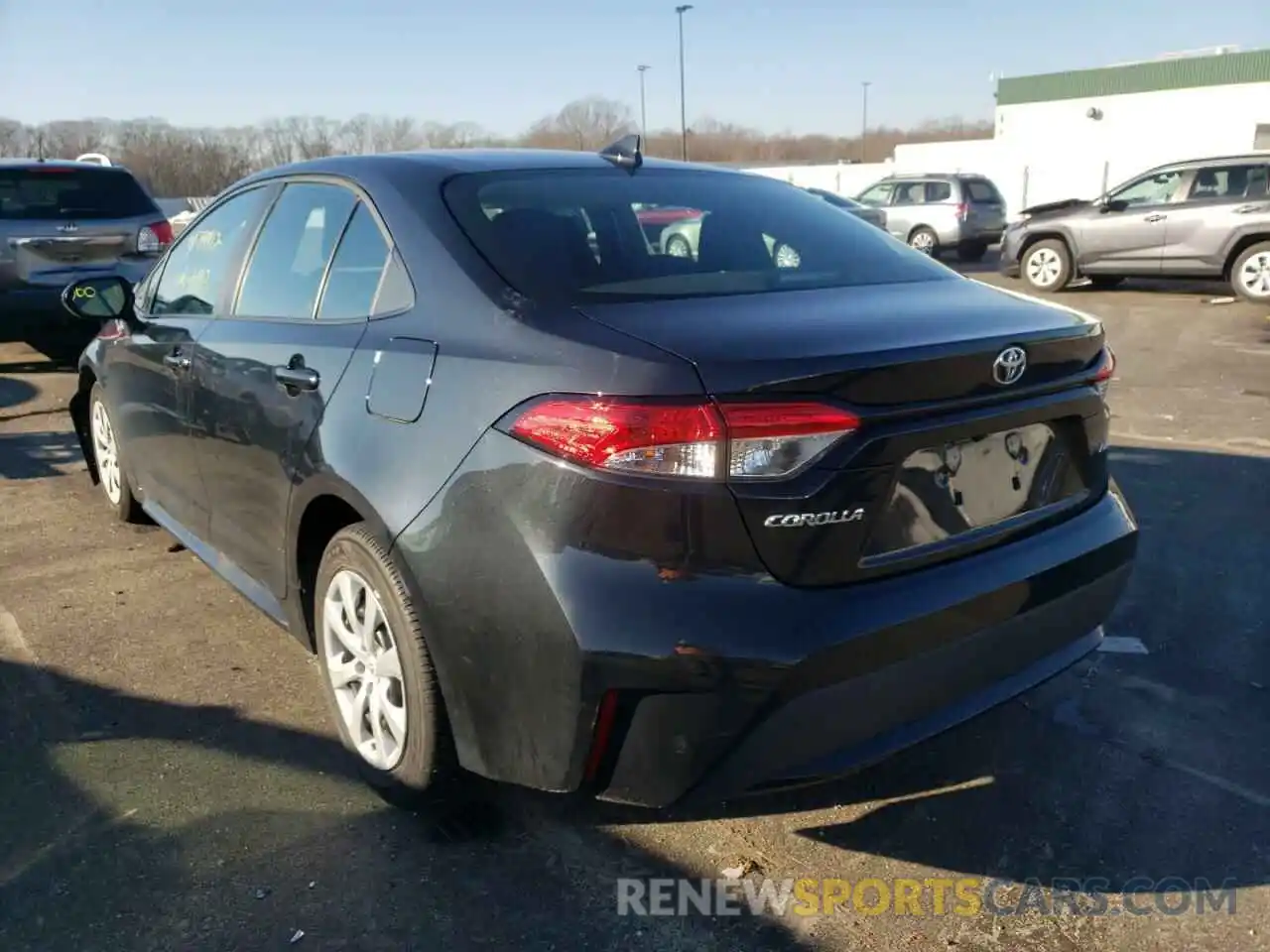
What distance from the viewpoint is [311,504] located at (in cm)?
285

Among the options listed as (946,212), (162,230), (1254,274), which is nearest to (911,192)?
(946,212)

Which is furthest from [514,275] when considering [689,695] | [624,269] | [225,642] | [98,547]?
[98,547]

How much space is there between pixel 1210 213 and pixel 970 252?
7.70 m

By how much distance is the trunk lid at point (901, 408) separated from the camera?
81.8 inches

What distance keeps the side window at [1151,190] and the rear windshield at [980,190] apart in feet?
20.0

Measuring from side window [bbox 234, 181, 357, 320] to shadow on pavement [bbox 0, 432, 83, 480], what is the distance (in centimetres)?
340

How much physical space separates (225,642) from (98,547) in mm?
1404

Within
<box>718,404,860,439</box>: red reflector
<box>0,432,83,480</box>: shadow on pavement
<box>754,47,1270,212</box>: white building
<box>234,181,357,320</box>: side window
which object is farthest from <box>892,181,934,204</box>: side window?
<box>718,404,860,439</box>: red reflector

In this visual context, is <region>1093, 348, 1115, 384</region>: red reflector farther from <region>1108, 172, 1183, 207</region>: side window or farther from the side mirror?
<region>1108, 172, 1183, 207</region>: side window

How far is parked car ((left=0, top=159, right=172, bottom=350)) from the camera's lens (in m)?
8.34

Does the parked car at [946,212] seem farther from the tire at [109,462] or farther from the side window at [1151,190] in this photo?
the tire at [109,462]

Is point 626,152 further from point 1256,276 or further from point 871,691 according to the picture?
point 1256,276

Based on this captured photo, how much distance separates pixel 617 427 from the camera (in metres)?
2.07

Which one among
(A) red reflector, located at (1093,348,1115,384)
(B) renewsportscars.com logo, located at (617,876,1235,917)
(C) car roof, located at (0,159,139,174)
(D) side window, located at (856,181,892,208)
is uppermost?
(C) car roof, located at (0,159,139,174)
